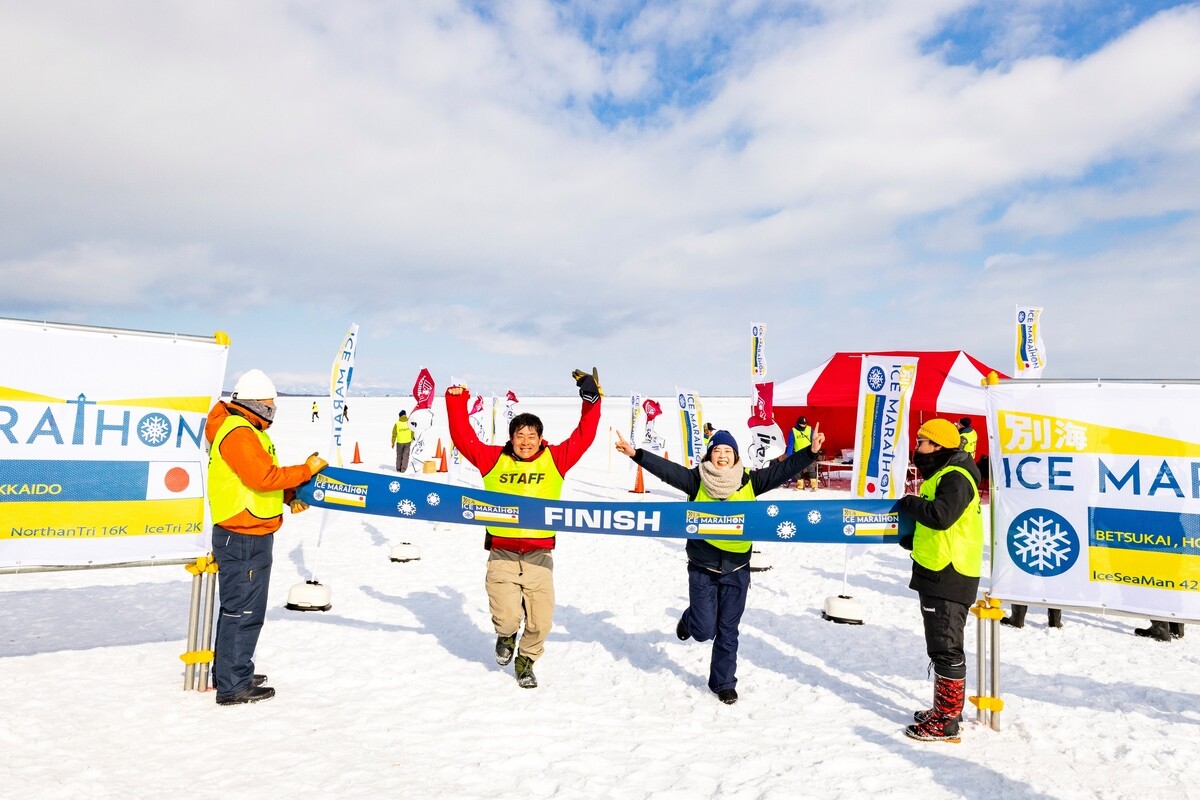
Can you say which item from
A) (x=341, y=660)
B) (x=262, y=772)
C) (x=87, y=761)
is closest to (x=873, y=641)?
(x=341, y=660)

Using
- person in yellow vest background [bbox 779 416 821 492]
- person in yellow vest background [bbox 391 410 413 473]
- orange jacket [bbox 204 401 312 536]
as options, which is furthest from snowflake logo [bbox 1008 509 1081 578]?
person in yellow vest background [bbox 391 410 413 473]

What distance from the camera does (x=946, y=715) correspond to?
13.8ft

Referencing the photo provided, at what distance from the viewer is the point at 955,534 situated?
422 centimetres

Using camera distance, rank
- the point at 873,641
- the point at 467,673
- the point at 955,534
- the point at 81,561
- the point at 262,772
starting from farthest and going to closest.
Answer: the point at 873,641 < the point at 467,673 < the point at 81,561 < the point at 955,534 < the point at 262,772

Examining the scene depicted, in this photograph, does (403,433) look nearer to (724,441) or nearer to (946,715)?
(724,441)

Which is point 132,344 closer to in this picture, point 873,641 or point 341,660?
point 341,660

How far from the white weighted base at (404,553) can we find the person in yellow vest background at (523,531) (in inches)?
185

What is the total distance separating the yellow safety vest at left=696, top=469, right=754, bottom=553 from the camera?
4934mm

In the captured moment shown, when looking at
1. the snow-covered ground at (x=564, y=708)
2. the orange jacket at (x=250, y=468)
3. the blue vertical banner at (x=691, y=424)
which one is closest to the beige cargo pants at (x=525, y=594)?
the snow-covered ground at (x=564, y=708)

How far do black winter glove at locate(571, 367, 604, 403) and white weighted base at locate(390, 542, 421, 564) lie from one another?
5390 millimetres

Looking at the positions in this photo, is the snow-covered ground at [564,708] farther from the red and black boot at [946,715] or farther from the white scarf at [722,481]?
the white scarf at [722,481]

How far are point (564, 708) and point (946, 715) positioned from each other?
2.51 metres

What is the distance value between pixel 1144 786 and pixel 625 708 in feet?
10.0

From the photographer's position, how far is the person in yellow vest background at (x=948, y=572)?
419 centimetres
